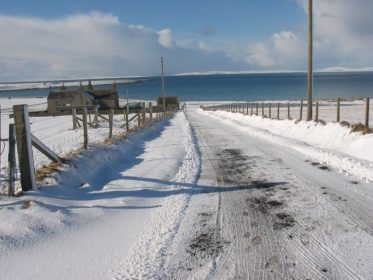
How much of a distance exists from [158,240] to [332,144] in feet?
32.9

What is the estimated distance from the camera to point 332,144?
1328 cm

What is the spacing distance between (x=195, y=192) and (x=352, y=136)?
770cm

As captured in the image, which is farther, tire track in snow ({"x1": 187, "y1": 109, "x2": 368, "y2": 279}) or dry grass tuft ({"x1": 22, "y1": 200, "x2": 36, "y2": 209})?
dry grass tuft ({"x1": 22, "y1": 200, "x2": 36, "y2": 209})

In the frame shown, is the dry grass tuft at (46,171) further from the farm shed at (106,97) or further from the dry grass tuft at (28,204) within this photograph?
the farm shed at (106,97)

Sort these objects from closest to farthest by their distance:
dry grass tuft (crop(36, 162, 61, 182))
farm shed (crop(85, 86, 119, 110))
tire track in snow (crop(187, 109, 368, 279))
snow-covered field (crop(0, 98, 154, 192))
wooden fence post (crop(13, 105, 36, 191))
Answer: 1. tire track in snow (crop(187, 109, 368, 279))
2. wooden fence post (crop(13, 105, 36, 191))
3. dry grass tuft (crop(36, 162, 61, 182))
4. snow-covered field (crop(0, 98, 154, 192))
5. farm shed (crop(85, 86, 119, 110))

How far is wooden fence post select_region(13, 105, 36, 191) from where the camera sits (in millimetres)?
6262

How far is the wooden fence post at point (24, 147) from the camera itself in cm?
626

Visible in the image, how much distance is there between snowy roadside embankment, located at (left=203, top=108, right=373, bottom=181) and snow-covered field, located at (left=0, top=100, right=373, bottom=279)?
0.09 meters

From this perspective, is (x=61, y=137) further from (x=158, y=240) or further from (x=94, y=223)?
(x=158, y=240)

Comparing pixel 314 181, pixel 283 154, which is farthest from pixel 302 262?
pixel 283 154

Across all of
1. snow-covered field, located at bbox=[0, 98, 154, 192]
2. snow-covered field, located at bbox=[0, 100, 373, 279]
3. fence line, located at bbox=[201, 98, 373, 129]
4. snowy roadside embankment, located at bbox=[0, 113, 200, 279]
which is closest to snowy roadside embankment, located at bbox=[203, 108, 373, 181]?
snow-covered field, located at bbox=[0, 100, 373, 279]

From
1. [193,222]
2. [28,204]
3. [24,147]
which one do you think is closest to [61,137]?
[24,147]

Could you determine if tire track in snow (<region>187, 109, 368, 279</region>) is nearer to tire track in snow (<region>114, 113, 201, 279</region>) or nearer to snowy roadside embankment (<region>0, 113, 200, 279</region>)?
tire track in snow (<region>114, 113, 201, 279</region>)

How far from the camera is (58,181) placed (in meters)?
7.04
